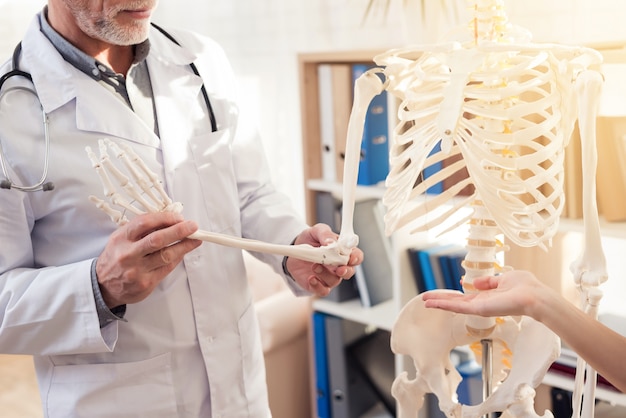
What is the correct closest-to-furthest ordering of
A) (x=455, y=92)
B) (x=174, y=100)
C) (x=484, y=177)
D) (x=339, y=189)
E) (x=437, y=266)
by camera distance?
(x=455, y=92) < (x=484, y=177) < (x=174, y=100) < (x=437, y=266) < (x=339, y=189)

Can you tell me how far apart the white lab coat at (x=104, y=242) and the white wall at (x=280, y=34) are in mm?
864

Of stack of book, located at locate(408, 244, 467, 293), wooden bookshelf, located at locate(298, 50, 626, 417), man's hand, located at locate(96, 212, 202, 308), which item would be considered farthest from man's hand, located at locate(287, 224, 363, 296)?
stack of book, located at locate(408, 244, 467, 293)

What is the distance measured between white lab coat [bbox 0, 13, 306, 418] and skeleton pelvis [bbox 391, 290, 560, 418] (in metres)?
0.30

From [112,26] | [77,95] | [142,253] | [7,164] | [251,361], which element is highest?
[112,26]

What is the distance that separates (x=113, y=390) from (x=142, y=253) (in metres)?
0.34

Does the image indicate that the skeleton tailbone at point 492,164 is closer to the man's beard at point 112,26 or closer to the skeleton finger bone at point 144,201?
the skeleton finger bone at point 144,201

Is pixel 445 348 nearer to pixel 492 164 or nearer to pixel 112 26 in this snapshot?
pixel 492 164

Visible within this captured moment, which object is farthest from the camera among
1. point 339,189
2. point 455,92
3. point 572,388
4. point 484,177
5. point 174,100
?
point 339,189

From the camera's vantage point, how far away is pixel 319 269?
4.65 feet

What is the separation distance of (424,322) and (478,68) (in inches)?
18.2

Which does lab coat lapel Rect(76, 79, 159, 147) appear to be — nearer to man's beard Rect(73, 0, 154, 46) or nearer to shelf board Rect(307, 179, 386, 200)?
man's beard Rect(73, 0, 154, 46)

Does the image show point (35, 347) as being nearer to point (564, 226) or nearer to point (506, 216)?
point (506, 216)

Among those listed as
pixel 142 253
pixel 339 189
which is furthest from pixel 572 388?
pixel 142 253

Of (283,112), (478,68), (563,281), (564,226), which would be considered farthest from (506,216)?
(283,112)
